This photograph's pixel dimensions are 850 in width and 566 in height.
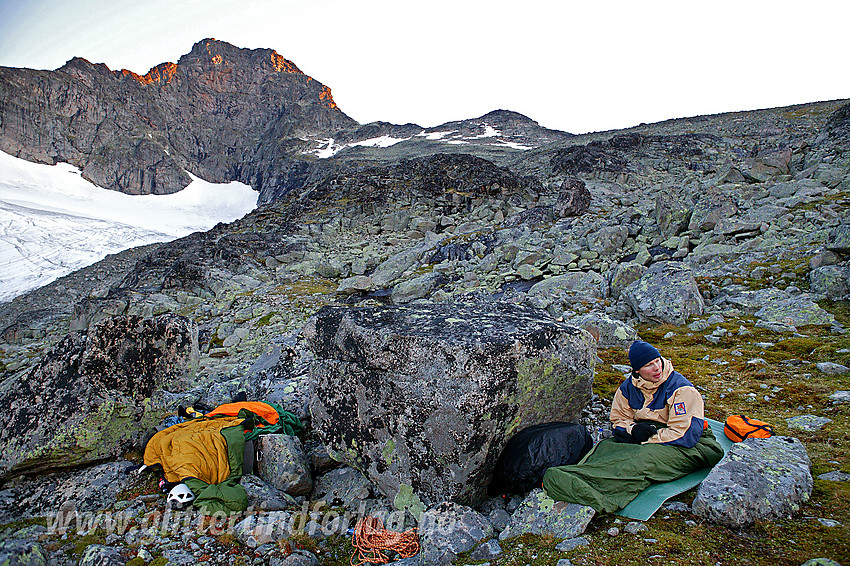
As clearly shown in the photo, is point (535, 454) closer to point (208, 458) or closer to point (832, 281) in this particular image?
point (208, 458)

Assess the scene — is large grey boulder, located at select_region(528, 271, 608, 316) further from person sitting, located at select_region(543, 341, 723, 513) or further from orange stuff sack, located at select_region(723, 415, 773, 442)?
person sitting, located at select_region(543, 341, 723, 513)

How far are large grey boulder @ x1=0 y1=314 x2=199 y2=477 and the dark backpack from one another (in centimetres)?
546

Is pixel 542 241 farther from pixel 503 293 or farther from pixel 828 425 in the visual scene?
pixel 828 425

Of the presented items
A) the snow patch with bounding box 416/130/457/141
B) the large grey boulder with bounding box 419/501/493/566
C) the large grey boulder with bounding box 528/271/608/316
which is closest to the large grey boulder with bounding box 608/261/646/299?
the large grey boulder with bounding box 528/271/608/316

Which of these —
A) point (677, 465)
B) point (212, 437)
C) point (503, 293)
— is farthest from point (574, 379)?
point (503, 293)

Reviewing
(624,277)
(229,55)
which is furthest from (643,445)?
(229,55)

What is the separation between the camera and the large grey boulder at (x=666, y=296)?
31.7 ft

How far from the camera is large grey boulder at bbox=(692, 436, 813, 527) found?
3.13m

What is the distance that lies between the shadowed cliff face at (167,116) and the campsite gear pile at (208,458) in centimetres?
10511

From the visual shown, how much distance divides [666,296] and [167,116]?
5451 inches

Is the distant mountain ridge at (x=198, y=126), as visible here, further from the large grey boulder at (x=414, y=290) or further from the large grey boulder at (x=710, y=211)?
the large grey boulder at (x=710, y=211)

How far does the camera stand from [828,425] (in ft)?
15.0

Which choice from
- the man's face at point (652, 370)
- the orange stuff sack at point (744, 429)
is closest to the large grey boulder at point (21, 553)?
the man's face at point (652, 370)

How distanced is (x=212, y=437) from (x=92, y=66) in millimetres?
146620
